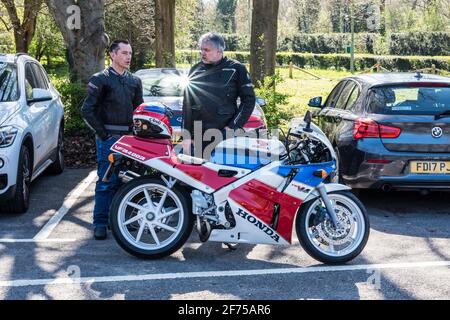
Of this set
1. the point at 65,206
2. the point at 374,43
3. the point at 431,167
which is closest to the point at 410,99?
the point at 431,167

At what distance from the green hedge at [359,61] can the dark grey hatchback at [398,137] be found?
3516 centimetres

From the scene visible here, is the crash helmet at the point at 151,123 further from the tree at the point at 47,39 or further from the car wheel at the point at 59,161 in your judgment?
the tree at the point at 47,39

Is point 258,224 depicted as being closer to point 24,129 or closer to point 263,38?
point 24,129

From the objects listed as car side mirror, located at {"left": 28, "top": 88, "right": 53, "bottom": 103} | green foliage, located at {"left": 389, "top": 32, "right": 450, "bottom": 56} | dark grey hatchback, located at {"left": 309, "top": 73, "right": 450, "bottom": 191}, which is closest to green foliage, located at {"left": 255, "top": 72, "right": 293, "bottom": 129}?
dark grey hatchback, located at {"left": 309, "top": 73, "right": 450, "bottom": 191}

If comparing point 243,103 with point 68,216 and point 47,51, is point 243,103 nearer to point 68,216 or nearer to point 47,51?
point 68,216

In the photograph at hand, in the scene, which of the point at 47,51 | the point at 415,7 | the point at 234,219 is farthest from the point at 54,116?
the point at 415,7

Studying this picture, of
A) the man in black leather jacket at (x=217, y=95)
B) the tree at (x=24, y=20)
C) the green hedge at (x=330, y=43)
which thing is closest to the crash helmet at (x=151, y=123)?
the man in black leather jacket at (x=217, y=95)

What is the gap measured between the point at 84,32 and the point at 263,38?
545 cm

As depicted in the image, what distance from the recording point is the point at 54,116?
9.04 m

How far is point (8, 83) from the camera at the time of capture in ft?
25.9

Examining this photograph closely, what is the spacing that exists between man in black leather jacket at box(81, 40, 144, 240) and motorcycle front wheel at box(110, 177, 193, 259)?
2.39 ft
